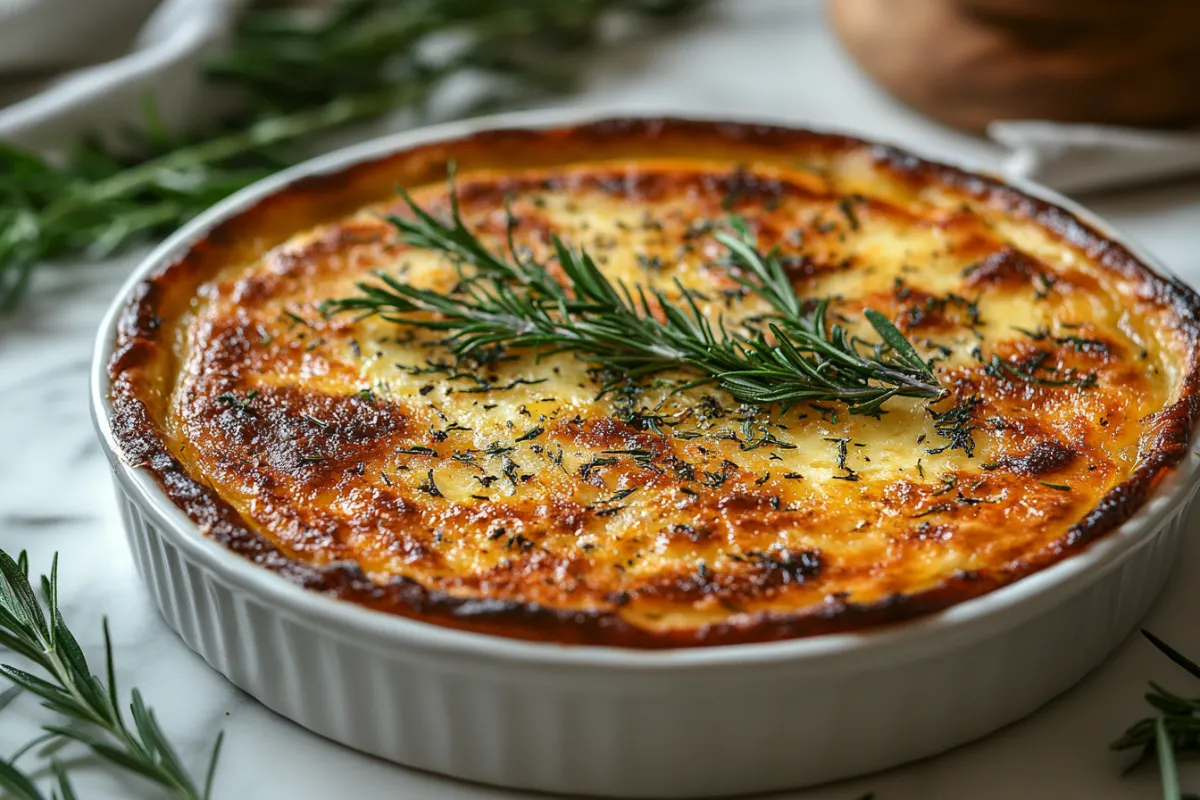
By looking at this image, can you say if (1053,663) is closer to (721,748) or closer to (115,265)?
(721,748)

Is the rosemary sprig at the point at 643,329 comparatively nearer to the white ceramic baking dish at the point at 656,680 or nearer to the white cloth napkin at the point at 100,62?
the white ceramic baking dish at the point at 656,680

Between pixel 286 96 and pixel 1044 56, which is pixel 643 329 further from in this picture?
pixel 286 96

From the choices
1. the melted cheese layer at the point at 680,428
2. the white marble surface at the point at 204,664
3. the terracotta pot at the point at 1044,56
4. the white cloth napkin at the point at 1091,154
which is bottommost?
A: the white marble surface at the point at 204,664

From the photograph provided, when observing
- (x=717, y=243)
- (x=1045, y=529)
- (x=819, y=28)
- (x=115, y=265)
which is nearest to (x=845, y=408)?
(x=1045, y=529)

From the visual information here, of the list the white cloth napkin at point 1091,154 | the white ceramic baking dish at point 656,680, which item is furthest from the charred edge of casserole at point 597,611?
the white cloth napkin at point 1091,154

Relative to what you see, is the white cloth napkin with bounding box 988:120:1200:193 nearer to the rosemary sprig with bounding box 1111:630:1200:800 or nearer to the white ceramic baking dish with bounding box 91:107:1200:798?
the white ceramic baking dish with bounding box 91:107:1200:798

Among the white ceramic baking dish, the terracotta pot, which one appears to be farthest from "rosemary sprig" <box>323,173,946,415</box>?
the terracotta pot
